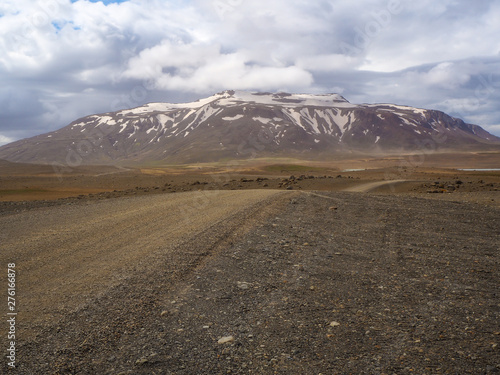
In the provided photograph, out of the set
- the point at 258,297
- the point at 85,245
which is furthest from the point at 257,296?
the point at 85,245

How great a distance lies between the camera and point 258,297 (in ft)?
21.6

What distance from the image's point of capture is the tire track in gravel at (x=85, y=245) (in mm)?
6594

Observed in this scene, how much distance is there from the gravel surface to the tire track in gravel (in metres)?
0.05

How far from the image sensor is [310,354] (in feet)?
15.9

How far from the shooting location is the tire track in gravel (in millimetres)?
6594

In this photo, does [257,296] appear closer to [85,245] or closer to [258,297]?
[258,297]

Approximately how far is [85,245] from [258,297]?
6.05 metres

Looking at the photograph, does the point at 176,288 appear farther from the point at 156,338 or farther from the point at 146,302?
the point at 156,338

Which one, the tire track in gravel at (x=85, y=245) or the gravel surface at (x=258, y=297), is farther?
the tire track in gravel at (x=85, y=245)

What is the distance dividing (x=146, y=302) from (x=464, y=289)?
5.65 metres

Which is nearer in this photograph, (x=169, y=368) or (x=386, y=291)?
(x=169, y=368)

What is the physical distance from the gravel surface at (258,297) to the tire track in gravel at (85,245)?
0.17 feet

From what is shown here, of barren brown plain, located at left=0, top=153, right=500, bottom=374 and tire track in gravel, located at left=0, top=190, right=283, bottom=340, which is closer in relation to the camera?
barren brown plain, located at left=0, top=153, right=500, bottom=374

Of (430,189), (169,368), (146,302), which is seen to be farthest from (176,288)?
(430,189)
